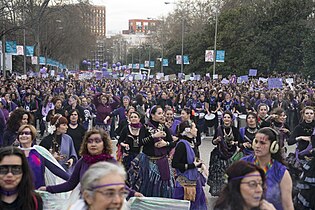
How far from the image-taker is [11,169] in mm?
3871

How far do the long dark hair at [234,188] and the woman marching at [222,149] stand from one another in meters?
5.32

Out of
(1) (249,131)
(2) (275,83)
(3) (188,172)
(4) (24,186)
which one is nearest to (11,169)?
(4) (24,186)

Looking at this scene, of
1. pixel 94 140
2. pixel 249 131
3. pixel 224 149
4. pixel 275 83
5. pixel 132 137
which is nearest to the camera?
pixel 94 140

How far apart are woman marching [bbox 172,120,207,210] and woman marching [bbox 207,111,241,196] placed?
159 cm

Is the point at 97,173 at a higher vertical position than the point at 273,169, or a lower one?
higher

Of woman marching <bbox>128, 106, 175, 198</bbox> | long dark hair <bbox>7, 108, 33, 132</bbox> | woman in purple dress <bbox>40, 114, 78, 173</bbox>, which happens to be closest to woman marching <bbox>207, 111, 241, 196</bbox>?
woman marching <bbox>128, 106, 175, 198</bbox>

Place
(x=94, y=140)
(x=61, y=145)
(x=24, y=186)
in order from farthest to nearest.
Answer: (x=61, y=145) → (x=94, y=140) → (x=24, y=186)

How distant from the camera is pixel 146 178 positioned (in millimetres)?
7648

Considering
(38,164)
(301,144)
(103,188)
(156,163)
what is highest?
(103,188)

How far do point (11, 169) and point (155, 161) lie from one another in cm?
381

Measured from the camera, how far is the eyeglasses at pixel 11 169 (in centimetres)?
385

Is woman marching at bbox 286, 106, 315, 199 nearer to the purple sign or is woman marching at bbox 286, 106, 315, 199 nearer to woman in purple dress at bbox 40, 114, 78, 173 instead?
woman in purple dress at bbox 40, 114, 78, 173

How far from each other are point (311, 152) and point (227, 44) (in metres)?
40.5

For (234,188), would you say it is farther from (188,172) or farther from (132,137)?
(132,137)
